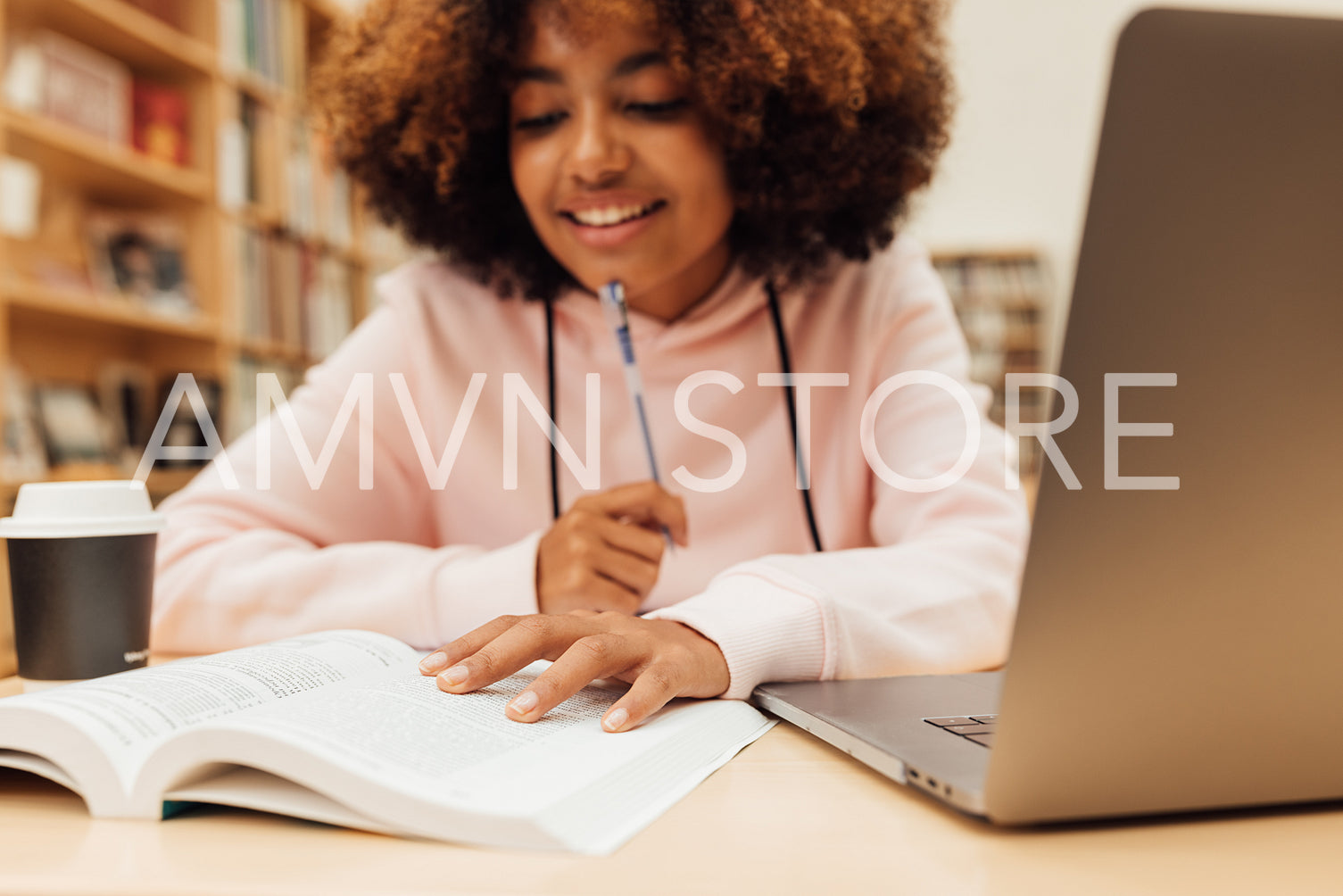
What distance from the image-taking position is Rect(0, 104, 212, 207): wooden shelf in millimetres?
2006

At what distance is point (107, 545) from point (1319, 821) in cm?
66

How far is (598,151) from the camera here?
1.00 metres

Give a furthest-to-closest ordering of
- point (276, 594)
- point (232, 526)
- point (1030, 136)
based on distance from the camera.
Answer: point (1030, 136) → point (232, 526) → point (276, 594)

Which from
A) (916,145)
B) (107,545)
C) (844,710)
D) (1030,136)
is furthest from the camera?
(1030,136)

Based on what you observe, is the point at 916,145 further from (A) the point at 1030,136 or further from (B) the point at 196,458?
(A) the point at 1030,136

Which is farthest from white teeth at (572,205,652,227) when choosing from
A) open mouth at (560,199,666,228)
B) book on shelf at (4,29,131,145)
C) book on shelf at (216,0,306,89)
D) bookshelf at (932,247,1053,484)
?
bookshelf at (932,247,1053,484)

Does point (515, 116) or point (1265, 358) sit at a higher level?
point (515, 116)

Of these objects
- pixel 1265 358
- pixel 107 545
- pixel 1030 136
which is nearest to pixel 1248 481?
pixel 1265 358

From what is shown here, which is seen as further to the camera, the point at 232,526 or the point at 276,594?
the point at 232,526

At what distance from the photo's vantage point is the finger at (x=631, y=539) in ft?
→ 2.79

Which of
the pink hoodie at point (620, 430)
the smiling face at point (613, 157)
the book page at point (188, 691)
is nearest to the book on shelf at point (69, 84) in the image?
the pink hoodie at point (620, 430)

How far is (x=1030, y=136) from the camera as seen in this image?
19.0 feet

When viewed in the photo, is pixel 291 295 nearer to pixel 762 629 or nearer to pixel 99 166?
pixel 99 166

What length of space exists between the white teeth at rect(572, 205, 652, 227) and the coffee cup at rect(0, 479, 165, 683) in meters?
0.55
